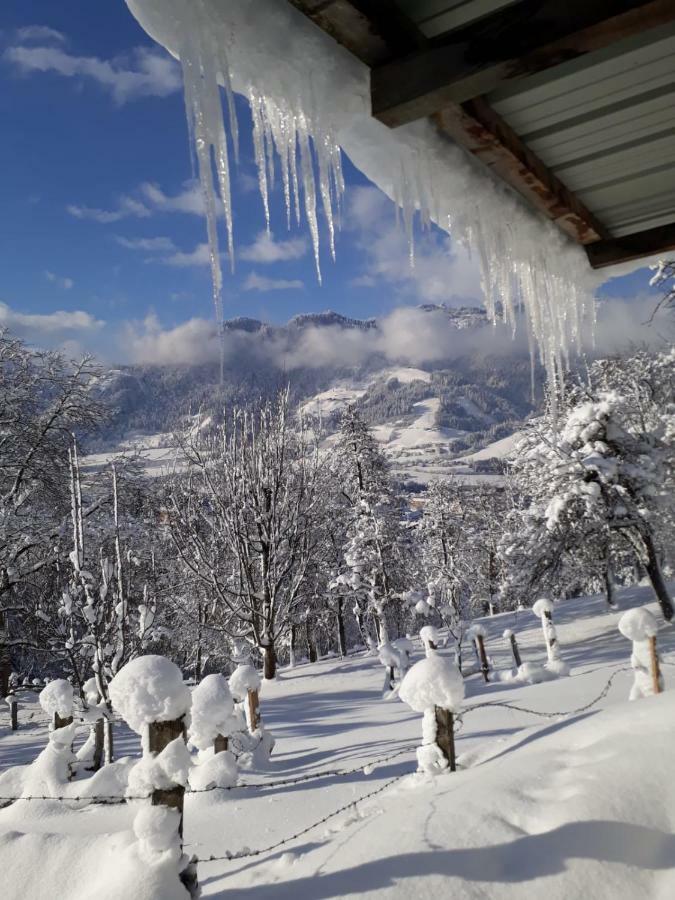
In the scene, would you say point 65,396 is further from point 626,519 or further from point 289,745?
point 626,519

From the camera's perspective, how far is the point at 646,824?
3.04 metres

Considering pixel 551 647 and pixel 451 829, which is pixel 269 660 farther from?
pixel 451 829

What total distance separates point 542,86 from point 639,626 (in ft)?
21.5

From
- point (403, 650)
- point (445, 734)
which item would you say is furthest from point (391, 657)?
point (445, 734)

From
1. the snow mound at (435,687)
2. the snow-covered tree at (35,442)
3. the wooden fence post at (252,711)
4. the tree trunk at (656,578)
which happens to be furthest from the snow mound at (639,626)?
the snow-covered tree at (35,442)

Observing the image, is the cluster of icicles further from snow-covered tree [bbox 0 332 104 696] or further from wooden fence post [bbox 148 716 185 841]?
snow-covered tree [bbox 0 332 104 696]

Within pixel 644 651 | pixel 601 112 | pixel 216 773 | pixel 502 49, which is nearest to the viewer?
pixel 502 49

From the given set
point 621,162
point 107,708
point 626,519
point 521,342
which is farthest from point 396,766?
point 626,519

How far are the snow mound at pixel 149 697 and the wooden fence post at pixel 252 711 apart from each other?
4.76m

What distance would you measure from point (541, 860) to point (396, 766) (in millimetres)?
3675

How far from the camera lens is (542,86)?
2.17 meters

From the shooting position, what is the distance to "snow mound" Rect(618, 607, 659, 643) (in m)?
6.72

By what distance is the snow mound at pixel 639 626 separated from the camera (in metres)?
6.72

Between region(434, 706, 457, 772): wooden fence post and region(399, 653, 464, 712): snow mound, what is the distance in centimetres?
8
